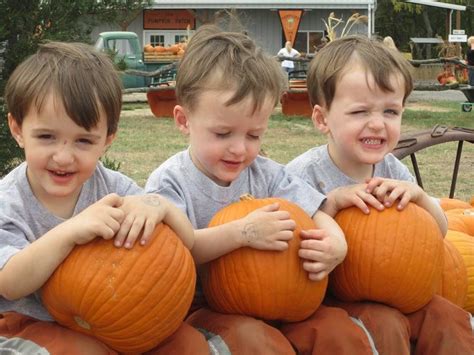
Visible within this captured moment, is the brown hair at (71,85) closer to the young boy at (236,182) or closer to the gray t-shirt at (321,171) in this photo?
the young boy at (236,182)

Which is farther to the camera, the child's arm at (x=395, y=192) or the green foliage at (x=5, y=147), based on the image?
the green foliage at (x=5, y=147)

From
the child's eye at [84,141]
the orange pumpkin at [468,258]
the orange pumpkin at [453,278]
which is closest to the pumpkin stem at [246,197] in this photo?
the child's eye at [84,141]

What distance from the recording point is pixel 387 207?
9.23ft

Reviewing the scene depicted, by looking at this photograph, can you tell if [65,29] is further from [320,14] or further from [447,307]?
[320,14]

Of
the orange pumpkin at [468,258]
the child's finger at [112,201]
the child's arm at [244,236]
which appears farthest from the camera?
the orange pumpkin at [468,258]

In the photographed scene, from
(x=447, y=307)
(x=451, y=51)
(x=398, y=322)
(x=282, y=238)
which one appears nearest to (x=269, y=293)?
(x=282, y=238)

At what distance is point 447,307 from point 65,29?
3.04 metres

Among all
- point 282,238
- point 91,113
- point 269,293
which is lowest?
point 269,293

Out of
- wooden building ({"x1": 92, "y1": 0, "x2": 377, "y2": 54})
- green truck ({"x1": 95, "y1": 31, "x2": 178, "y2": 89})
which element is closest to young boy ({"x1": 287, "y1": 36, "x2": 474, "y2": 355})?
green truck ({"x1": 95, "y1": 31, "x2": 178, "y2": 89})

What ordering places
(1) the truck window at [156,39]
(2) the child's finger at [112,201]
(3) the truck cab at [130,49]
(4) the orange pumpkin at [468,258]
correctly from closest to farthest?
1. (2) the child's finger at [112,201]
2. (4) the orange pumpkin at [468,258]
3. (3) the truck cab at [130,49]
4. (1) the truck window at [156,39]

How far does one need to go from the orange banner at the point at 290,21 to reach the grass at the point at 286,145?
492 inches

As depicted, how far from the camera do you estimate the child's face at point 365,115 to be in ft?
10.0

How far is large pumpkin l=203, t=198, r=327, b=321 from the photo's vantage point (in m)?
2.51

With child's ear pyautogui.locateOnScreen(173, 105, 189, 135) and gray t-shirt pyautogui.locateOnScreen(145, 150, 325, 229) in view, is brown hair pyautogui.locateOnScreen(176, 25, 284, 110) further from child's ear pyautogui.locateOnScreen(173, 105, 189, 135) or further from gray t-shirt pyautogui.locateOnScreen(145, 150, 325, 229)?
gray t-shirt pyautogui.locateOnScreen(145, 150, 325, 229)
